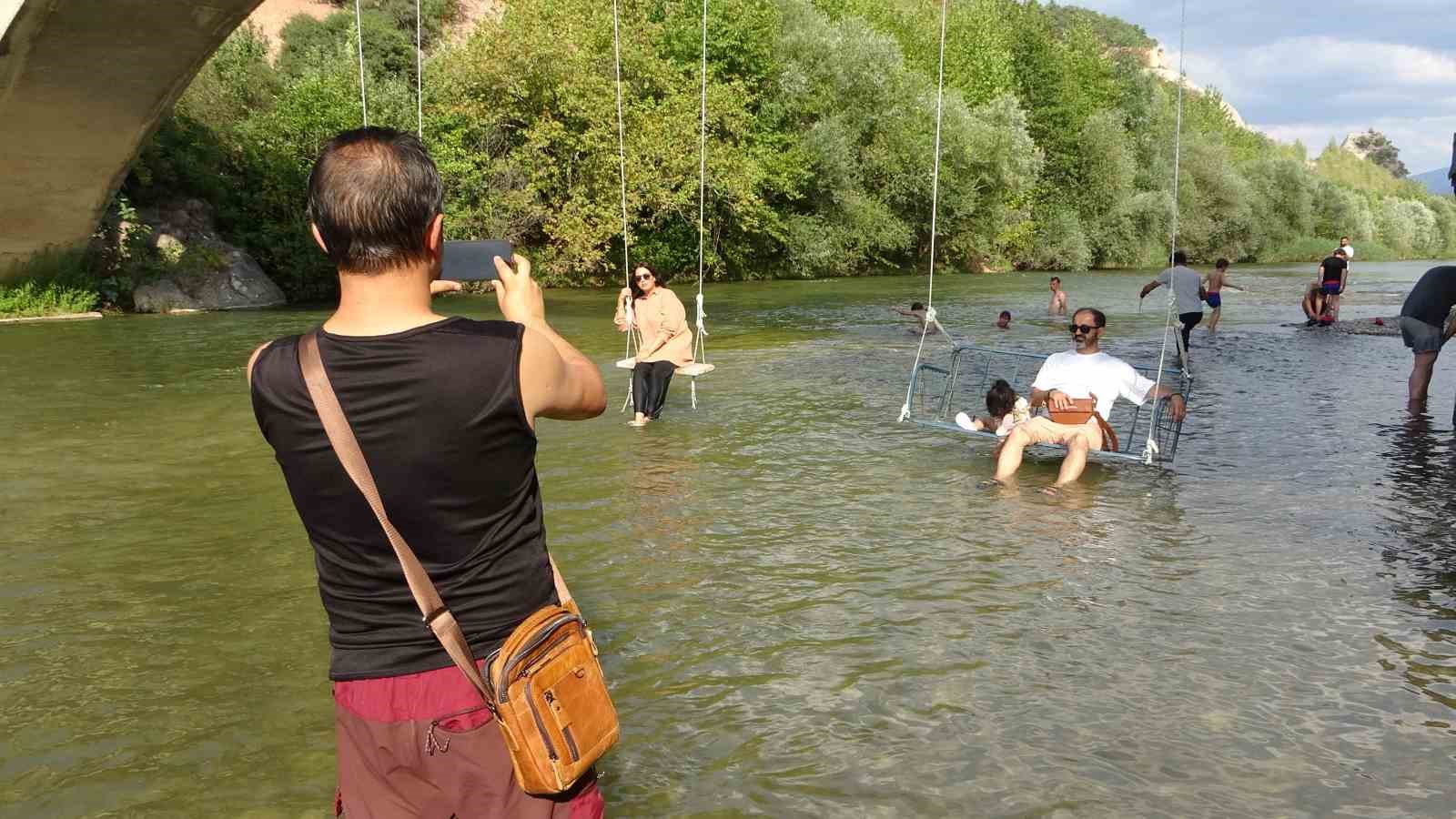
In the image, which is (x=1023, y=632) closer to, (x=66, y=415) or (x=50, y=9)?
(x=66, y=415)

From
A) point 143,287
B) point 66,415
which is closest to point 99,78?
point 143,287

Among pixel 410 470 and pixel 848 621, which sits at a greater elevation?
pixel 410 470

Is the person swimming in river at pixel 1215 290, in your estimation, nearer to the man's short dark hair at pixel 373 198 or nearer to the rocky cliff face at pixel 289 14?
the man's short dark hair at pixel 373 198

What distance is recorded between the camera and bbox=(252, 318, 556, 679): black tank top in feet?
6.90

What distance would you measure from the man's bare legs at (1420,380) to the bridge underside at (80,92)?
1669cm

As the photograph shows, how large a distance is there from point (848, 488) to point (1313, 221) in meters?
65.6

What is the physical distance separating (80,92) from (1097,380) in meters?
18.5

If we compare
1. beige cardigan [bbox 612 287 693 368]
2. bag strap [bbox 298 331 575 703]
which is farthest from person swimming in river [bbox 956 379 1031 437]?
bag strap [bbox 298 331 575 703]

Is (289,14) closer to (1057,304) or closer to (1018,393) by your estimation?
(1057,304)

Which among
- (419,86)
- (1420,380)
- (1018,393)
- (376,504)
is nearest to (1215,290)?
(1018,393)

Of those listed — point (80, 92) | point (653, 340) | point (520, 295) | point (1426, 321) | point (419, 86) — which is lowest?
point (653, 340)

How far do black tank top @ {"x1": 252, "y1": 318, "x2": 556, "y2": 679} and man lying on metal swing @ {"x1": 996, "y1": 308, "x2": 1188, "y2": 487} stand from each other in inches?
278

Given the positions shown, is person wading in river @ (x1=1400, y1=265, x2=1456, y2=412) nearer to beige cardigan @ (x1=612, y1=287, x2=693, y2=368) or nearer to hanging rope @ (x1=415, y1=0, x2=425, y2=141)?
beige cardigan @ (x1=612, y1=287, x2=693, y2=368)

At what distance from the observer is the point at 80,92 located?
20.4m
